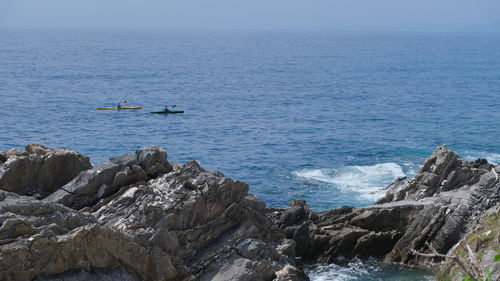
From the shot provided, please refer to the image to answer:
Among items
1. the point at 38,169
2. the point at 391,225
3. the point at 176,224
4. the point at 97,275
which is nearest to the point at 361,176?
the point at 391,225

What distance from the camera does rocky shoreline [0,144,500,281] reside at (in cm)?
2569

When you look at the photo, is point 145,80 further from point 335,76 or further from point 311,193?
point 311,193

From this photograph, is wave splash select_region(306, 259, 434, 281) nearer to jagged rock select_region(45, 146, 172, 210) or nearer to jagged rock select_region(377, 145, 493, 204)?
jagged rock select_region(377, 145, 493, 204)

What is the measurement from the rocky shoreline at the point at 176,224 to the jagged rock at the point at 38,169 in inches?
1.9

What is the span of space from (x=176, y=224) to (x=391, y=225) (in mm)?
14251

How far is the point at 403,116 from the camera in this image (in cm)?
9106

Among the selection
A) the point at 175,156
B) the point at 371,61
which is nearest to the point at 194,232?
the point at 175,156

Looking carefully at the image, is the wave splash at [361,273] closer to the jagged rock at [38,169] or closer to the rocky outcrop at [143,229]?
the rocky outcrop at [143,229]

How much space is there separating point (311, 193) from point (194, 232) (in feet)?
75.4

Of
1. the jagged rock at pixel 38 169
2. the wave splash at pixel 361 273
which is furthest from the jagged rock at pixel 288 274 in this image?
the jagged rock at pixel 38 169

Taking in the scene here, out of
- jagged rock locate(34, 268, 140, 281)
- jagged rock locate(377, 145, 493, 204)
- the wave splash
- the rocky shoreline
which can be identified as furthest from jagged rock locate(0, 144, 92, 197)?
jagged rock locate(377, 145, 493, 204)

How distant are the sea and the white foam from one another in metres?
0.09

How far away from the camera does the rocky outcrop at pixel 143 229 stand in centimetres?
2517

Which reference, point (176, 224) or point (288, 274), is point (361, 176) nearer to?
point (288, 274)
